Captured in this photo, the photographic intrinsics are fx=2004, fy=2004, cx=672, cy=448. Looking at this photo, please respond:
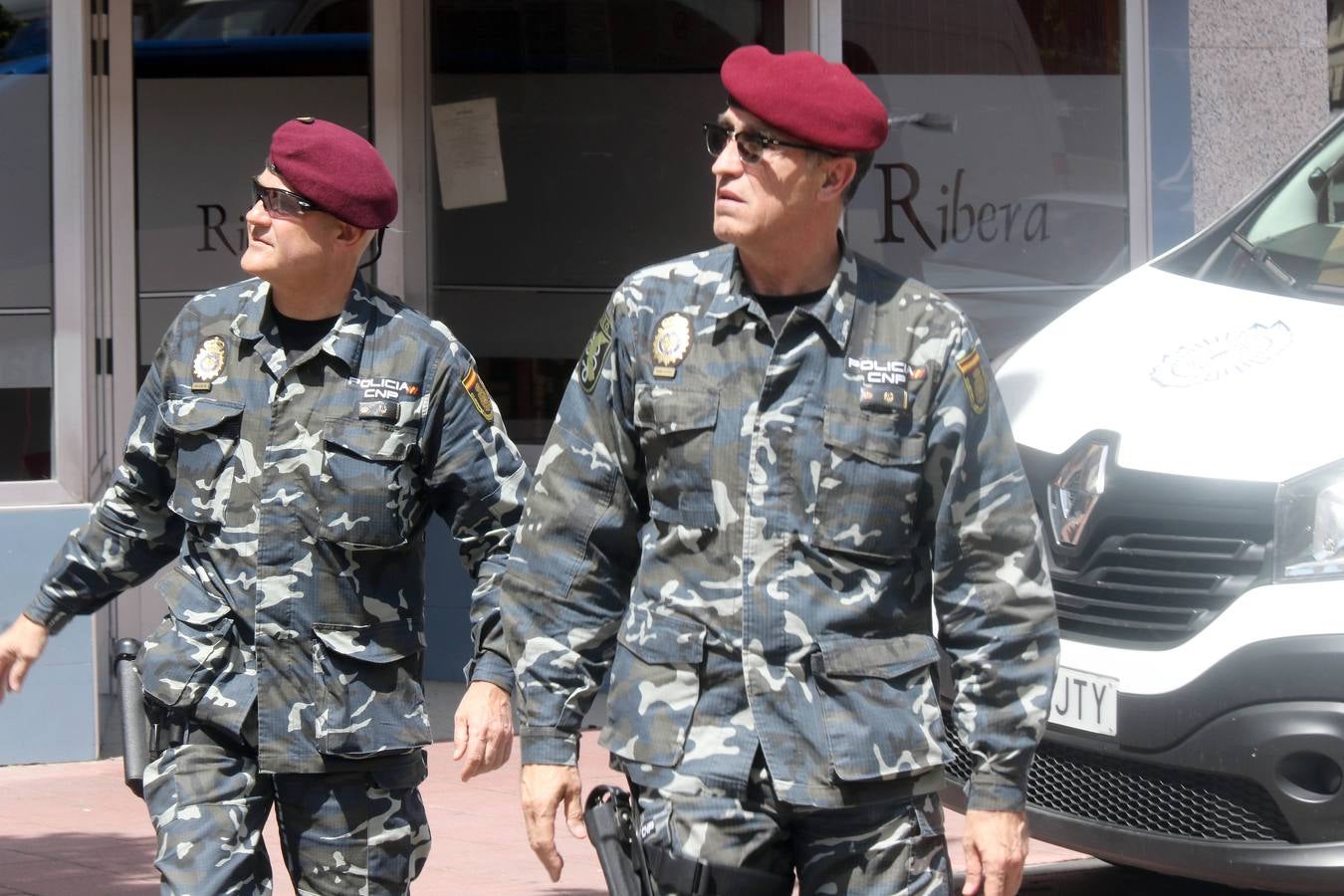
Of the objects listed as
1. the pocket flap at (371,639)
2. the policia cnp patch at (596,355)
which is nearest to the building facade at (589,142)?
the pocket flap at (371,639)

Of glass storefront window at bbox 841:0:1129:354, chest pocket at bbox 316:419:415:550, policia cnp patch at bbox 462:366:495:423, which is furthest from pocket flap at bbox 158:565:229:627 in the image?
glass storefront window at bbox 841:0:1129:354

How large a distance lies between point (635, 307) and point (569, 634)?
0.51m

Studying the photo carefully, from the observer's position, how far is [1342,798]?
12.7 ft

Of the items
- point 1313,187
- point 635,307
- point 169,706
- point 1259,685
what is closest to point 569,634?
point 635,307

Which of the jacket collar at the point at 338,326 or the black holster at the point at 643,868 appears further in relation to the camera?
the jacket collar at the point at 338,326

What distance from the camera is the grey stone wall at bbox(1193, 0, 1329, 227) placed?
8.04 metres

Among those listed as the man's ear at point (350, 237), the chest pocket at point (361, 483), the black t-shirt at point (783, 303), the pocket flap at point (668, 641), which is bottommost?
the pocket flap at point (668, 641)

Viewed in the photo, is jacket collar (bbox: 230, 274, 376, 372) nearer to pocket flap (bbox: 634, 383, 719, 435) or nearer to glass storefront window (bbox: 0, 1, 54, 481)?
pocket flap (bbox: 634, 383, 719, 435)

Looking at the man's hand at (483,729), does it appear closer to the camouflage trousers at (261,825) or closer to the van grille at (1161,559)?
the camouflage trousers at (261,825)

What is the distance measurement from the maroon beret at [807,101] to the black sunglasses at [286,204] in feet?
3.17

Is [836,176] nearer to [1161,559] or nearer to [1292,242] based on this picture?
[1161,559]

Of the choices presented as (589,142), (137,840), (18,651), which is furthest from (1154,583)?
(589,142)

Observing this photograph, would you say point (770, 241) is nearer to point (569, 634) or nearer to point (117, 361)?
point (569, 634)

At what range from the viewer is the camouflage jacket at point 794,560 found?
292 cm
